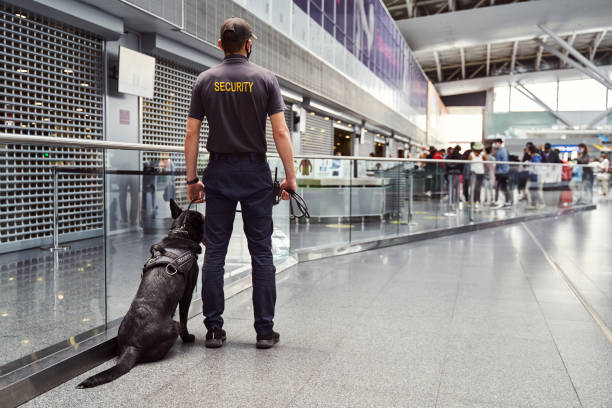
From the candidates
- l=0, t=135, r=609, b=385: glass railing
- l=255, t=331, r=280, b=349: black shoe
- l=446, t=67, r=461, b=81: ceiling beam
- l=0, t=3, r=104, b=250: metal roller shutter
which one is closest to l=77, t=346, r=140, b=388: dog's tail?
l=0, t=135, r=609, b=385: glass railing

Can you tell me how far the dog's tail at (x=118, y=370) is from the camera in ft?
7.50

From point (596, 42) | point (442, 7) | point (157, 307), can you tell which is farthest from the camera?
point (596, 42)

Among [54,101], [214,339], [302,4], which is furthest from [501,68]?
[214,339]

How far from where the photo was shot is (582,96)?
140 ft

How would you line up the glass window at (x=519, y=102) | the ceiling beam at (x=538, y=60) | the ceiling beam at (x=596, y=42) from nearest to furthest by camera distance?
1. the ceiling beam at (x=596, y=42)
2. the ceiling beam at (x=538, y=60)
3. the glass window at (x=519, y=102)

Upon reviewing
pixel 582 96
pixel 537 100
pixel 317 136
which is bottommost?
pixel 317 136

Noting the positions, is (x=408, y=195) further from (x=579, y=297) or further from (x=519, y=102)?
(x=519, y=102)

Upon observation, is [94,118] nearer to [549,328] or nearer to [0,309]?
[0,309]

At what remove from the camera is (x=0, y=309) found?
7.08 feet

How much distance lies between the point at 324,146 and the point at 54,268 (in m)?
15.1

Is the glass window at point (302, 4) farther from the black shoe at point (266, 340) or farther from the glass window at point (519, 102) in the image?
the glass window at point (519, 102)

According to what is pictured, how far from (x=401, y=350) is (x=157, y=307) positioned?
1276mm

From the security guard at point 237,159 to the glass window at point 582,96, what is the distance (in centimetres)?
4596

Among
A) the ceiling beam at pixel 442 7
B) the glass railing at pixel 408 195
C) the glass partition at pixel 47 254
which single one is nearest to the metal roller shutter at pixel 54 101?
the glass partition at pixel 47 254
